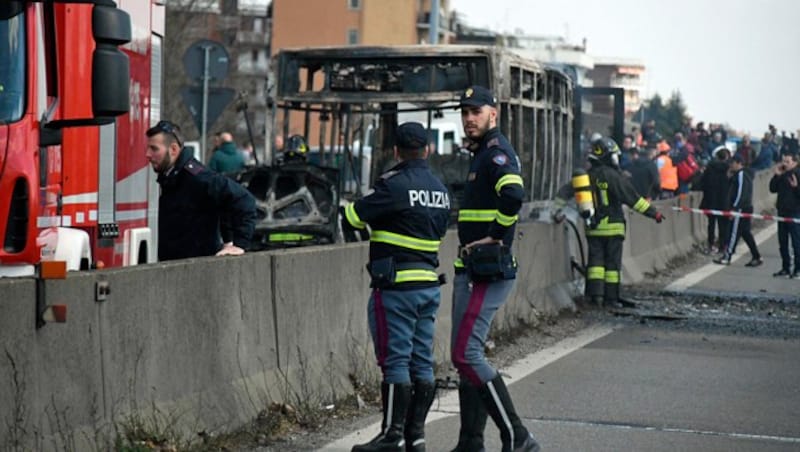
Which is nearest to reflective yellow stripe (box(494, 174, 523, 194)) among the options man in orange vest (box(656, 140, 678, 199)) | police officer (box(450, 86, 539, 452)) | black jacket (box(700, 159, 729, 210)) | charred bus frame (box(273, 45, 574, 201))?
police officer (box(450, 86, 539, 452))

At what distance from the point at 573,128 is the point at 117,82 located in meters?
21.6

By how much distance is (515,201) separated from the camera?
9641mm

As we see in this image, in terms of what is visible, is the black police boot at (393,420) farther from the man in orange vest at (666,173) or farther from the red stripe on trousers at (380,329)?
the man in orange vest at (666,173)

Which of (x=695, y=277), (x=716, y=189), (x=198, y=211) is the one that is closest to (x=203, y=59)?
(x=695, y=277)

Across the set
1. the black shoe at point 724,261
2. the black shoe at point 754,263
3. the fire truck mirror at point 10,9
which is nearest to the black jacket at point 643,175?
the black shoe at point 724,261

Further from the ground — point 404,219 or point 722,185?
point 404,219

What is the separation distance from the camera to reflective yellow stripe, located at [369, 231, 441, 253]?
31.6ft

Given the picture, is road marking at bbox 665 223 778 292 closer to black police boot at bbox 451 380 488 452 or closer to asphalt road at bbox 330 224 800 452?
asphalt road at bbox 330 224 800 452

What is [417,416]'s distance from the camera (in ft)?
32.2

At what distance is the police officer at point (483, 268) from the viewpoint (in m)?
9.69

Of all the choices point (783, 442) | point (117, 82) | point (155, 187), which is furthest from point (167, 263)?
point (155, 187)

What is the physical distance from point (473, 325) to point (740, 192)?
23.9 m

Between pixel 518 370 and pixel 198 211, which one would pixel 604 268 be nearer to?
pixel 518 370

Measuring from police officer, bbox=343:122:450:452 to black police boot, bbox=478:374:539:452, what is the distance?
403mm
